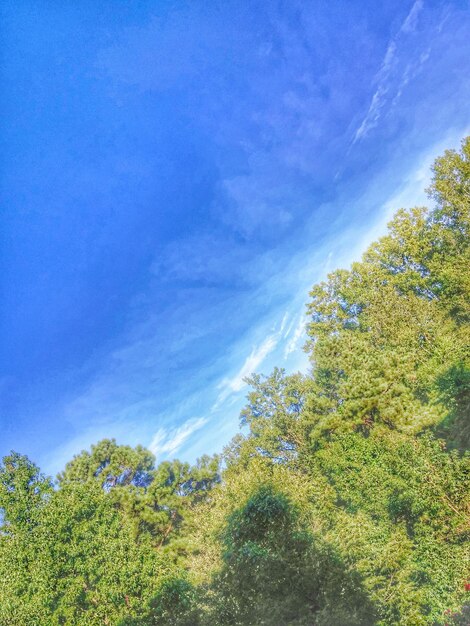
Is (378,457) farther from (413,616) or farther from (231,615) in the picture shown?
(231,615)

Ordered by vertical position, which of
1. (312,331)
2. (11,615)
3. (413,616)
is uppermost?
(312,331)

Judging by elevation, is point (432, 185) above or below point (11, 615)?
above

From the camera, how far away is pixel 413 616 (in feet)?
66.0

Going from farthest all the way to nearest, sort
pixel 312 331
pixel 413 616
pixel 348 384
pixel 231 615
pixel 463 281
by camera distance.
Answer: pixel 312 331 < pixel 463 281 < pixel 348 384 < pixel 413 616 < pixel 231 615

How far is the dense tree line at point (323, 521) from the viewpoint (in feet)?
59.6

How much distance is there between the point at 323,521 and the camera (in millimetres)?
22156

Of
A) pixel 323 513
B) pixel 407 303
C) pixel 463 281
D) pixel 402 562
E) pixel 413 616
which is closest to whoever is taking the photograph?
pixel 413 616

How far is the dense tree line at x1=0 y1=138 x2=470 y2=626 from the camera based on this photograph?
18.2m

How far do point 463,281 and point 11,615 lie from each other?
38161 millimetres

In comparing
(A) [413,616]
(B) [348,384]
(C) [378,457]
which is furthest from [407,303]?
(A) [413,616]

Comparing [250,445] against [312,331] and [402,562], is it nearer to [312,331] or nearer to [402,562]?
[312,331]

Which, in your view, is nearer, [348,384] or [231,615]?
[231,615]

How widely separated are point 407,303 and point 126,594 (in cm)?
3089

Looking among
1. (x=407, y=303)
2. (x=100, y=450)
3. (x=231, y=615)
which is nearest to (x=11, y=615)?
(x=231, y=615)
